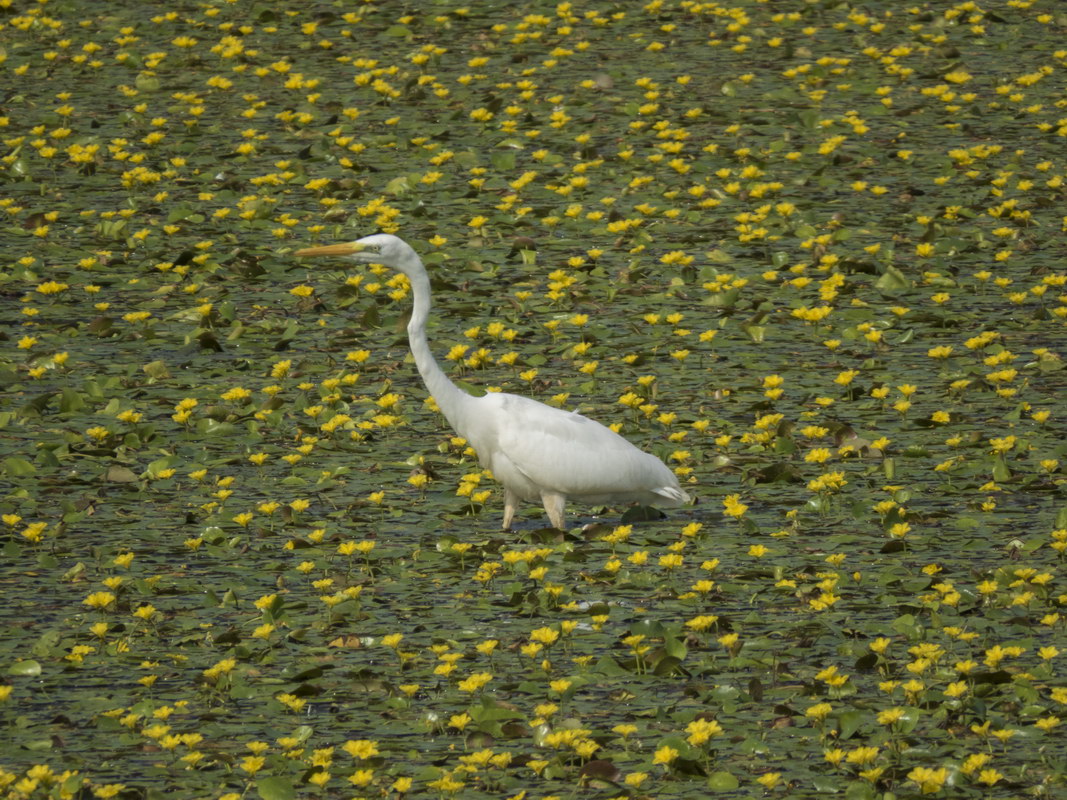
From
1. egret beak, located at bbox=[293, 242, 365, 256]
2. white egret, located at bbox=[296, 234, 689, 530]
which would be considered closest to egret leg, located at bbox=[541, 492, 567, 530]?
white egret, located at bbox=[296, 234, 689, 530]

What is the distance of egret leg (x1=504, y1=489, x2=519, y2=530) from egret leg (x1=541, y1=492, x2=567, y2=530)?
117 mm

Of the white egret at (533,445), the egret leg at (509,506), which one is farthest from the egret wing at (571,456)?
the egret leg at (509,506)

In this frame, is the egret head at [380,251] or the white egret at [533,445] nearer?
the white egret at [533,445]

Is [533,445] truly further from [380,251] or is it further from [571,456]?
[380,251]

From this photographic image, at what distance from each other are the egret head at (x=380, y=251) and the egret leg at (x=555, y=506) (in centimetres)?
103

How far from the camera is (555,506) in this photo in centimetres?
645

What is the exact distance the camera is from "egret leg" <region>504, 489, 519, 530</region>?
6469 millimetres

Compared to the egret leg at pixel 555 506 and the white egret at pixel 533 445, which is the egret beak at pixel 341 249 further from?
the egret leg at pixel 555 506

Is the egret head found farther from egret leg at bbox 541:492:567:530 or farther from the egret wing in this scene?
egret leg at bbox 541:492:567:530

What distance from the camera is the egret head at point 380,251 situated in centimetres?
652

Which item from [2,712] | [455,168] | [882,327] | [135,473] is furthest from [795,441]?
[455,168]

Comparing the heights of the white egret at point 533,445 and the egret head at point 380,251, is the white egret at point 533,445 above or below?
below

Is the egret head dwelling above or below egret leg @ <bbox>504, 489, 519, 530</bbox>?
above

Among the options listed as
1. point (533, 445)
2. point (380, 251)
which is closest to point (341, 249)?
point (380, 251)
